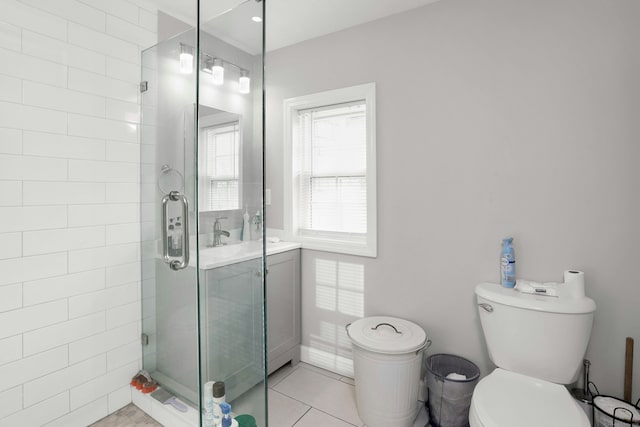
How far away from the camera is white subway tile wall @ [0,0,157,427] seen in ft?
5.22

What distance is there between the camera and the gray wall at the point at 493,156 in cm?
159

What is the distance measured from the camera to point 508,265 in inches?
69.5

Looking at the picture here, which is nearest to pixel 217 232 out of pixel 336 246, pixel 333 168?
pixel 336 246

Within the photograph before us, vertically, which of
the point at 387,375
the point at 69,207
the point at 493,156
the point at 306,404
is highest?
the point at 493,156

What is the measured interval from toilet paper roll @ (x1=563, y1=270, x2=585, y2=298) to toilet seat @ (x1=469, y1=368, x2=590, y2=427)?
1.40 ft

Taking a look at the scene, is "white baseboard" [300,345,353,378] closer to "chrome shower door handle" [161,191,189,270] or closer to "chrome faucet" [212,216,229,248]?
"chrome shower door handle" [161,191,189,270]

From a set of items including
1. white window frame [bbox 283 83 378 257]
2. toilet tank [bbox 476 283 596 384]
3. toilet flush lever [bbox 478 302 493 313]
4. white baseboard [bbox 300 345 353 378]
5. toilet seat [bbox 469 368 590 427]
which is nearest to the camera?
toilet seat [bbox 469 368 590 427]

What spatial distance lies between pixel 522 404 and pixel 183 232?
177 centimetres

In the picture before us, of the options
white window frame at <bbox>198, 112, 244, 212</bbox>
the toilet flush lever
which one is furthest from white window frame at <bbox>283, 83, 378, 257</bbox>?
white window frame at <bbox>198, 112, 244, 212</bbox>

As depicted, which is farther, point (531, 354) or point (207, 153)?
point (531, 354)

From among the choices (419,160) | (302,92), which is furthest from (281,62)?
(419,160)

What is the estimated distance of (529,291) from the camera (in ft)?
5.48

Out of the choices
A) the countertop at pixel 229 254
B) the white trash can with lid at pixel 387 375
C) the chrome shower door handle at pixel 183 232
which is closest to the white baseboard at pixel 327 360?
the white trash can with lid at pixel 387 375

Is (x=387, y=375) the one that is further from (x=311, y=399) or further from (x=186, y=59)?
(x=186, y=59)
